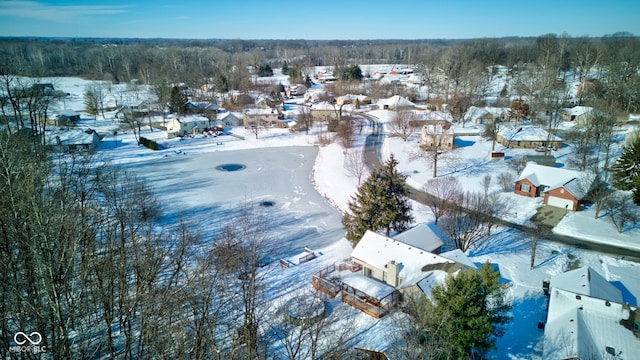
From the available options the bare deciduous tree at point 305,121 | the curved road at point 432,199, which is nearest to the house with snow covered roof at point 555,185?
the curved road at point 432,199

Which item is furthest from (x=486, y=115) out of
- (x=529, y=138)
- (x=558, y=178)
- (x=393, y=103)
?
(x=558, y=178)

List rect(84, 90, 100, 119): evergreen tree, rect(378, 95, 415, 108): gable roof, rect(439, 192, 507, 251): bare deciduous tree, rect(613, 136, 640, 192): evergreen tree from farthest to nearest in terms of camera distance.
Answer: rect(378, 95, 415, 108): gable roof → rect(84, 90, 100, 119): evergreen tree → rect(613, 136, 640, 192): evergreen tree → rect(439, 192, 507, 251): bare deciduous tree

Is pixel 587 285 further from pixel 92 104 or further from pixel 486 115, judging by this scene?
pixel 92 104

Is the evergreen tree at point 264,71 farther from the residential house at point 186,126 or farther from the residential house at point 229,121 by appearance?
the residential house at point 186,126

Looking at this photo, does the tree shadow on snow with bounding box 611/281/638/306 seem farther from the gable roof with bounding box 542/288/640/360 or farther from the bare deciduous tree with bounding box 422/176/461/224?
the bare deciduous tree with bounding box 422/176/461/224

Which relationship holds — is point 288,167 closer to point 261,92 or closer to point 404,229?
point 404,229

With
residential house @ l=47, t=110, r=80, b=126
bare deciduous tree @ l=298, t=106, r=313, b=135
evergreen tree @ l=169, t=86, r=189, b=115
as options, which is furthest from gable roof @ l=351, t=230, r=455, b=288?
residential house @ l=47, t=110, r=80, b=126

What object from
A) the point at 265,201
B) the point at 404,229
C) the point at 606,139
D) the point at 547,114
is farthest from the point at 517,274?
the point at 547,114
